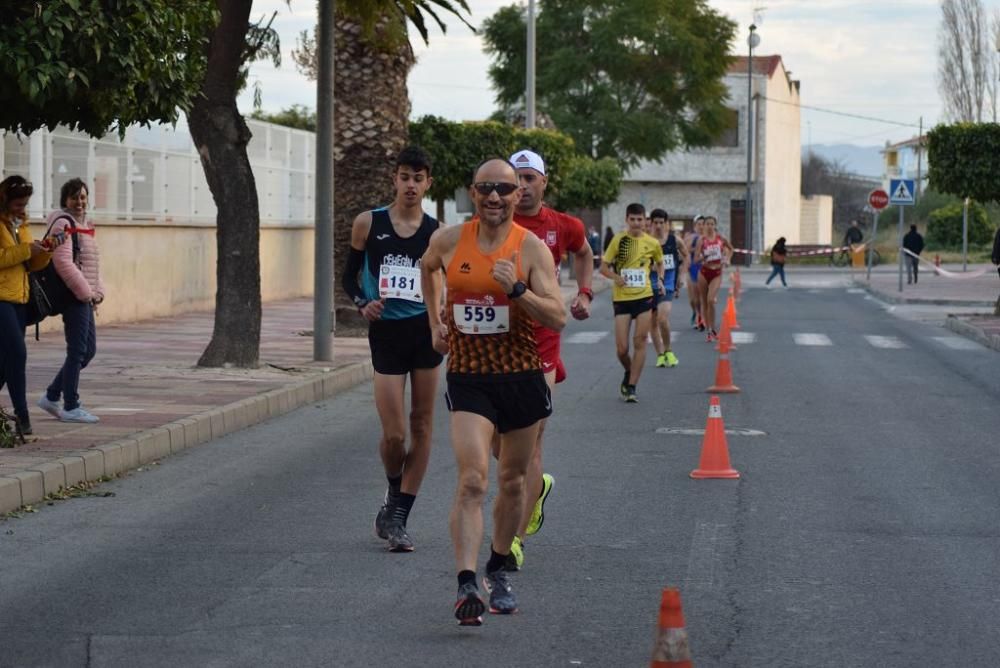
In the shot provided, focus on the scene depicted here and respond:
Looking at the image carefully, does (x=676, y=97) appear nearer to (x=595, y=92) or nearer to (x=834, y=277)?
(x=595, y=92)

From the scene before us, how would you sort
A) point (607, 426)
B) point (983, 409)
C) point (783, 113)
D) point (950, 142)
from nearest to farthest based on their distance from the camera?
point (607, 426) → point (983, 409) → point (950, 142) → point (783, 113)

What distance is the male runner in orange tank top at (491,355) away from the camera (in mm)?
6703

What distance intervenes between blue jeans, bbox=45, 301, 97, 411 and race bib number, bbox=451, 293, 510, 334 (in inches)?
251

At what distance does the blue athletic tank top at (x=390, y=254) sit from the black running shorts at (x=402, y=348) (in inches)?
1.6

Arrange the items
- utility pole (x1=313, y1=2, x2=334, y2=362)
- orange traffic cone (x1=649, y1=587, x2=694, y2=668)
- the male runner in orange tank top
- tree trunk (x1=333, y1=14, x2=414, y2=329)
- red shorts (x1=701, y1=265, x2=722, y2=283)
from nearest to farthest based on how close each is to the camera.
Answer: orange traffic cone (x1=649, y1=587, x2=694, y2=668) < the male runner in orange tank top < utility pole (x1=313, y1=2, x2=334, y2=362) < tree trunk (x1=333, y1=14, x2=414, y2=329) < red shorts (x1=701, y1=265, x2=722, y2=283)

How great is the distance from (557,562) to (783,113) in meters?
79.5

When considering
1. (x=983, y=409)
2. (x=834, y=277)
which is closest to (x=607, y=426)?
(x=983, y=409)

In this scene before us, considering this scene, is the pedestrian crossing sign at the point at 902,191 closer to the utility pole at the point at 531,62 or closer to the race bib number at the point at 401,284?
the utility pole at the point at 531,62

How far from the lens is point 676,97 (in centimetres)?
6425

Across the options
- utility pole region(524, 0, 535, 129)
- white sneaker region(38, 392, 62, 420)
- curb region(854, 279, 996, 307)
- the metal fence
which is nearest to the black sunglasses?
white sneaker region(38, 392, 62, 420)

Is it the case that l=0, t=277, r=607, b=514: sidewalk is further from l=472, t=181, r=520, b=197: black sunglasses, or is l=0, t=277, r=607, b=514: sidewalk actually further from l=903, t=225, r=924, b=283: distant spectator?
l=903, t=225, r=924, b=283: distant spectator

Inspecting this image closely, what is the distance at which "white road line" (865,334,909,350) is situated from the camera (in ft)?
81.4

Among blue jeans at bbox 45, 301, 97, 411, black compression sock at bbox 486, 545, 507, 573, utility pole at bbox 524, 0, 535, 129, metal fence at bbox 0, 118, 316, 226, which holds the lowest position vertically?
black compression sock at bbox 486, 545, 507, 573

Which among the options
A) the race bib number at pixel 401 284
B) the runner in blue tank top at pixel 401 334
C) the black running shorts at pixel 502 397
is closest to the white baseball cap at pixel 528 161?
the runner in blue tank top at pixel 401 334
